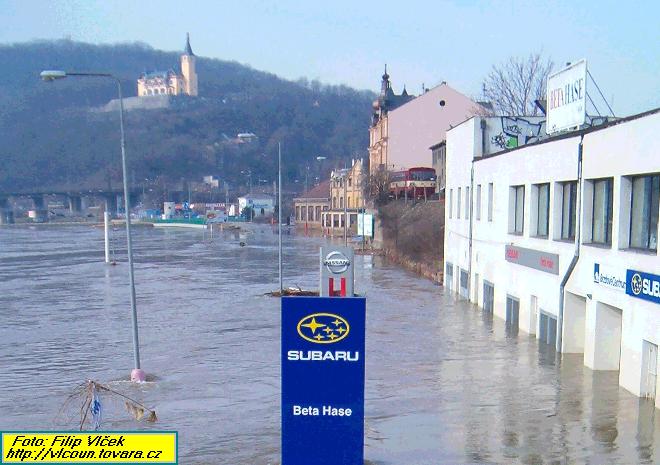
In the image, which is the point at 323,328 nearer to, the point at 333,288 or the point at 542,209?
the point at 333,288

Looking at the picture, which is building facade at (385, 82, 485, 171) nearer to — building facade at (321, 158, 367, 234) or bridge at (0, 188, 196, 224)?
building facade at (321, 158, 367, 234)

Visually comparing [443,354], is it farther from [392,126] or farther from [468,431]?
[392,126]

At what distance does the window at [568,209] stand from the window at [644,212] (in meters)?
3.96

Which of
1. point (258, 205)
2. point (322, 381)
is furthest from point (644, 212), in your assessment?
point (258, 205)

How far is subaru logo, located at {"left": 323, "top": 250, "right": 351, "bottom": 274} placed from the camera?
400 inches

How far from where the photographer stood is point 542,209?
2297 centimetres

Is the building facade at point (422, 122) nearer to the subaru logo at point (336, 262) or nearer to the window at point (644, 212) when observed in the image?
the window at point (644, 212)

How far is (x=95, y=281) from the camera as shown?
44375 millimetres

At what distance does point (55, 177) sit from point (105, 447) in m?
206

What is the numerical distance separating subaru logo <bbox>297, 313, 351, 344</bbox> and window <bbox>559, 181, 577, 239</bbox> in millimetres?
12897

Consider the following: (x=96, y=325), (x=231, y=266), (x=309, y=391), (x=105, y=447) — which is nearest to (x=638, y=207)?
(x=309, y=391)

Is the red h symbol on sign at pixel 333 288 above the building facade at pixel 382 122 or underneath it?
underneath

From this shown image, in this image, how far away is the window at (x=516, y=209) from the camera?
2497 centimetres
